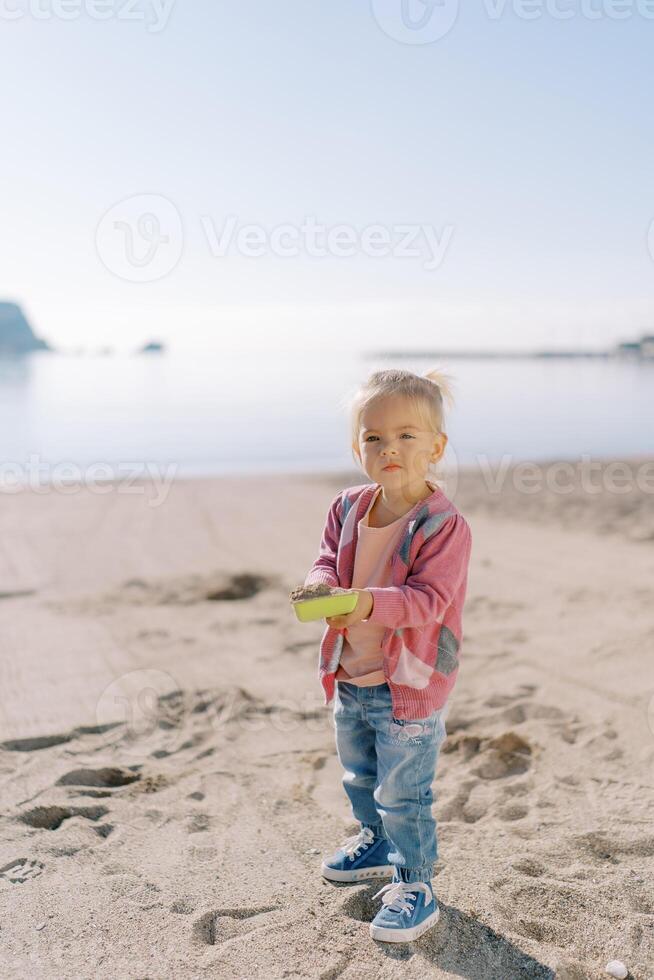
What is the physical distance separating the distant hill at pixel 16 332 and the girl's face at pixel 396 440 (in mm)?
57514

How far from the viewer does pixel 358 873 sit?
2.54 meters

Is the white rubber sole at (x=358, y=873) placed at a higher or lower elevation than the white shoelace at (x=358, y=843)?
lower

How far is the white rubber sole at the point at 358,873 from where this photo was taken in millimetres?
2531

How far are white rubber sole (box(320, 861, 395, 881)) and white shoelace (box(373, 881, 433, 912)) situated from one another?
0.19m

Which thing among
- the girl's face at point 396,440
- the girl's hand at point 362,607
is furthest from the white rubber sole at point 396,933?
the girl's face at point 396,440

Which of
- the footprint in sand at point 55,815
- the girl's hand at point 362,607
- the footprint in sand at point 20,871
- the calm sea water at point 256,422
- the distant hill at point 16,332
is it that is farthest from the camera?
the distant hill at point 16,332

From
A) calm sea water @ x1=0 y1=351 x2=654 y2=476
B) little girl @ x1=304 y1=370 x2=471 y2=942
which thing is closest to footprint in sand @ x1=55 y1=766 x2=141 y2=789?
little girl @ x1=304 y1=370 x2=471 y2=942

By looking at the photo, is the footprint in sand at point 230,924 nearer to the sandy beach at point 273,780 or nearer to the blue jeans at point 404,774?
the sandy beach at point 273,780

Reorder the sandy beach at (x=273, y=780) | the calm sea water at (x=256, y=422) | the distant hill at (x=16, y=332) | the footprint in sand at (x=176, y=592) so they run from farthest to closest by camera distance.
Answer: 1. the distant hill at (x=16, y=332)
2. the calm sea water at (x=256, y=422)
3. the footprint in sand at (x=176, y=592)
4. the sandy beach at (x=273, y=780)

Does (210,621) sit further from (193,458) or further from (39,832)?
(193,458)

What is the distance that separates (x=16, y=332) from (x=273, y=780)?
64654mm

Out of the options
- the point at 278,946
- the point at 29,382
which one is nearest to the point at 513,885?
the point at 278,946

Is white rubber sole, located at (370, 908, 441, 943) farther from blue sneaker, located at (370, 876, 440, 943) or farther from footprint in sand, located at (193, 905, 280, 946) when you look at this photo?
footprint in sand, located at (193, 905, 280, 946)

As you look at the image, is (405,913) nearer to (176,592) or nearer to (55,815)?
(55,815)
